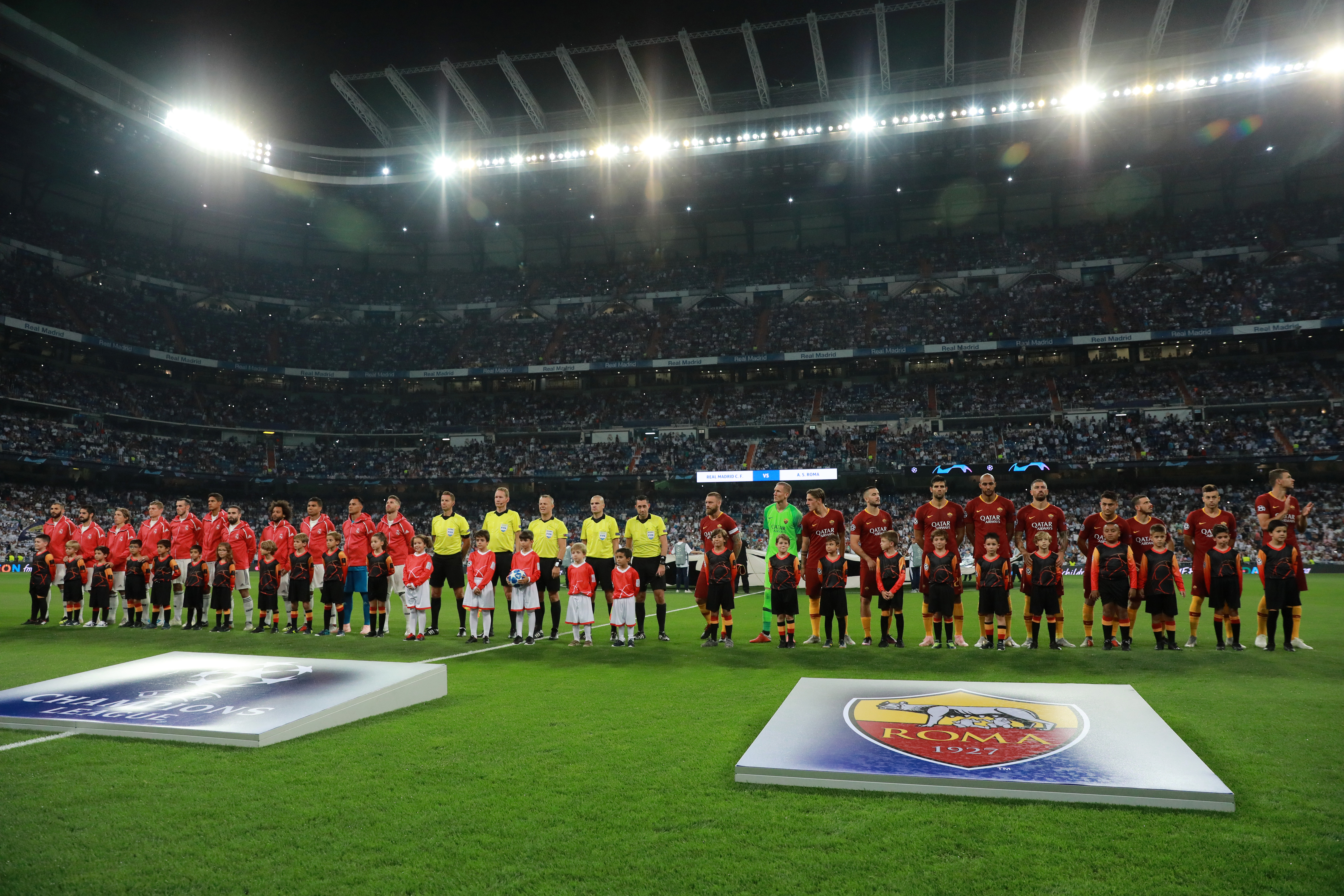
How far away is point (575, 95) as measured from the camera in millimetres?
37844

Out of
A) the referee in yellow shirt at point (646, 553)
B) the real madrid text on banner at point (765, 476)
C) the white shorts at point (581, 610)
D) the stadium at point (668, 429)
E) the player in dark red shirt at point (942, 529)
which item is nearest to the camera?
the stadium at point (668, 429)

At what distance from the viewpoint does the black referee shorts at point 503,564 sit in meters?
11.9

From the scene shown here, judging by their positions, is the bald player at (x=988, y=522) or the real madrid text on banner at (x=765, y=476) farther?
the real madrid text on banner at (x=765, y=476)

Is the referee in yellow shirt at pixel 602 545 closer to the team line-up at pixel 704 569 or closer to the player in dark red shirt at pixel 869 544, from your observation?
the team line-up at pixel 704 569

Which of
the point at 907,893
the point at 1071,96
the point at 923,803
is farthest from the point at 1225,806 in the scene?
the point at 1071,96

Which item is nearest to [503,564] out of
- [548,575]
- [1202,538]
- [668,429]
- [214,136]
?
[548,575]

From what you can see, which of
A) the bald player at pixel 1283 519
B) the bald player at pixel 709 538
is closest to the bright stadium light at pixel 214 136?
the bald player at pixel 709 538

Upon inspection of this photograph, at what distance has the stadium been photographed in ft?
13.6

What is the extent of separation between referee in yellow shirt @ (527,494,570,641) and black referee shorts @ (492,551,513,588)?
531 millimetres

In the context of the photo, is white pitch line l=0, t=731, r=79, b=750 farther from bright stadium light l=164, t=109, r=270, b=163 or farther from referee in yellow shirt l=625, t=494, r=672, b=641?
bright stadium light l=164, t=109, r=270, b=163

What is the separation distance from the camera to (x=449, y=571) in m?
12.2

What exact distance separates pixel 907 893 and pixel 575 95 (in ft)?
132

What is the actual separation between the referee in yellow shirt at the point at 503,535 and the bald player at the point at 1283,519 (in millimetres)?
10168

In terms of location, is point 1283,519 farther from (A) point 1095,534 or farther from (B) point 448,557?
(B) point 448,557
